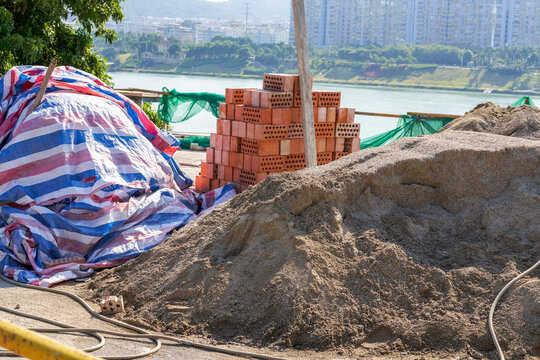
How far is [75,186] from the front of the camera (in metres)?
7.14

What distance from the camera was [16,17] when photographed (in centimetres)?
1376

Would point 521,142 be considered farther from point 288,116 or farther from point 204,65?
point 204,65

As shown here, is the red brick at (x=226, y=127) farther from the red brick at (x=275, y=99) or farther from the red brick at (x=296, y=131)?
the red brick at (x=296, y=131)

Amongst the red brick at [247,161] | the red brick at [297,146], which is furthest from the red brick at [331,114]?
the red brick at [247,161]

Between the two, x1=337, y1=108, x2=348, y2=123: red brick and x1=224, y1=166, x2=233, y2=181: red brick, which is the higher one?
x1=337, y1=108, x2=348, y2=123: red brick

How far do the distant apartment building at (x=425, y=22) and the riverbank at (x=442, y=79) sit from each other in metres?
16.6

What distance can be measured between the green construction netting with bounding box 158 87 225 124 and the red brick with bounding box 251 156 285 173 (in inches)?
305

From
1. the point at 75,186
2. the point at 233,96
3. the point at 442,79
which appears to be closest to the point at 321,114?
the point at 233,96

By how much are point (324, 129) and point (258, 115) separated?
3.75ft

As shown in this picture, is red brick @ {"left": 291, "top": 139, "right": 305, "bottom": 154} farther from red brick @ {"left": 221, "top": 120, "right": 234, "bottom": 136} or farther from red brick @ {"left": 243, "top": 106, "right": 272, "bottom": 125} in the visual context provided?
red brick @ {"left": 221, "top": 120, "right": 234, "bottom": 136}

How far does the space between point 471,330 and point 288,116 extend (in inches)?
187

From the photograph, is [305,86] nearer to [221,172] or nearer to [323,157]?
[323,157]

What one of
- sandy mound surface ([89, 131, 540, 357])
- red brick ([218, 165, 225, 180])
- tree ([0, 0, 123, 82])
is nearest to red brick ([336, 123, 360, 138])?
red brick ([218, 165, 225, 180])

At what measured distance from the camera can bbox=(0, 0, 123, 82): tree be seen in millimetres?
12891
